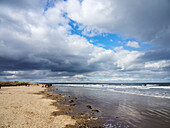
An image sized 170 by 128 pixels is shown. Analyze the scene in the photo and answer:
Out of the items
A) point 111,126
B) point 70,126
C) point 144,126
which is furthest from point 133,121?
point 70,126

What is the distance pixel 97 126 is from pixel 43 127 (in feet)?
14.3

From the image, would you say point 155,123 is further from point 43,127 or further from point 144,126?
point 43,127

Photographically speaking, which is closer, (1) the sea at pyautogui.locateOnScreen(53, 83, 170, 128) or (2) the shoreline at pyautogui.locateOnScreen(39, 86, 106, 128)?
(2) the shoreline at pyautogui.locateOnScreen(39, 86, 106, 128)

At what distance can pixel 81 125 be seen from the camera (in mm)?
9062

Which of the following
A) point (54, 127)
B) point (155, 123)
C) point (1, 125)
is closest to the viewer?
point (1, 125)

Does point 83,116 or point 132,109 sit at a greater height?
point 83,116

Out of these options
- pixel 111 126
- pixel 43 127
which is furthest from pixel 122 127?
pixel 43 127

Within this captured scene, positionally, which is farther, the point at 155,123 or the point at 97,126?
the point at 155,123

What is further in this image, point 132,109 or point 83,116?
point 132,109

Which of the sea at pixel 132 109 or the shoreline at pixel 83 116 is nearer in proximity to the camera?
the shoreline at pixel 83 116

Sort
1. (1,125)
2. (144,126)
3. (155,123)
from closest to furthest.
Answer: (1,125)
(144,126)
(155,123)

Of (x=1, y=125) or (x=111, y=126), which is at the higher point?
(x=1, y=125)

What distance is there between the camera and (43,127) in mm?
8391

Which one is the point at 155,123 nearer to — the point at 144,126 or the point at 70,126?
the point at 144,126
